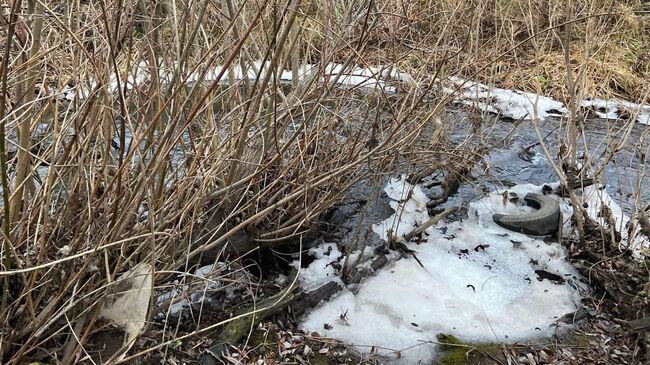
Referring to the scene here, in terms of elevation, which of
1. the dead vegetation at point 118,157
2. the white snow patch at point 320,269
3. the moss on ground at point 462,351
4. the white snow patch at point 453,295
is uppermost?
the dead vegetation at point 118,157

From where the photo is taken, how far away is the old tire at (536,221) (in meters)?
3.79

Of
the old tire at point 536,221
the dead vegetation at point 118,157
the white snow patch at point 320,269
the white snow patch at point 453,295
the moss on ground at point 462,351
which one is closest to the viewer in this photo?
the dead vegetation at point 118,157

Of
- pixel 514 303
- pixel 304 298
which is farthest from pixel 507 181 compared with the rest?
pixel 304 298

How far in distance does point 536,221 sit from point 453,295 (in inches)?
40.3

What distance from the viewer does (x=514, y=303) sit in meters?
3.18

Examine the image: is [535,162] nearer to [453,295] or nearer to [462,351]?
[453,295]

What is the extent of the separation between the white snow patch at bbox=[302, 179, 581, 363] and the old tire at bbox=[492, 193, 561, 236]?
6cm

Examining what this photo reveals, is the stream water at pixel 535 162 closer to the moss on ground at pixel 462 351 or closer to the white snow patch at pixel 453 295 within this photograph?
the white snow patch at pixel 453 295

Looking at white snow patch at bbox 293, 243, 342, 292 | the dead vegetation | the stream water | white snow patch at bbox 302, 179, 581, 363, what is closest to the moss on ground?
white snow patch at bbox 302, 179, 581, 363

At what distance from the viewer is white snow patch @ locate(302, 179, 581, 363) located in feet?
9.42

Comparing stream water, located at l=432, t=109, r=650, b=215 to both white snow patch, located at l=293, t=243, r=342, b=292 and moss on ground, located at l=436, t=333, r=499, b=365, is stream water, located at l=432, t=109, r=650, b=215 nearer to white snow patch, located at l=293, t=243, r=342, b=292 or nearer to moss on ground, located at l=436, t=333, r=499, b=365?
white snow patch, located at l=293, t=243, r=342, b=292

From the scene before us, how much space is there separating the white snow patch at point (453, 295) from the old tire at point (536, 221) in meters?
0.06

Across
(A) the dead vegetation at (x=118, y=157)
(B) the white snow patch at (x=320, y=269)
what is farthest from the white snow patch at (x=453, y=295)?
(A) the dead vegetation at (x=118, y=157)

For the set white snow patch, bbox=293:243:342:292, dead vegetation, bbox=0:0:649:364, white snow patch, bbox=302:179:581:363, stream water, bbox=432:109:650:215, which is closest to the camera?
dead vegetation, bbox=0:0:649:364
